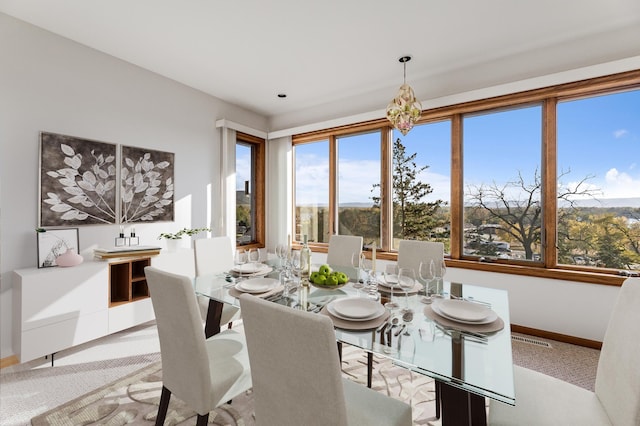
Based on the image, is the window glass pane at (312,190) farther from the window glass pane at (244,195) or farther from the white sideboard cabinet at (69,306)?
the white sideboard cabinet at (69,306)

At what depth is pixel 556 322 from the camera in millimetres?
2701

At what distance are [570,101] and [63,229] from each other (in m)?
4.80

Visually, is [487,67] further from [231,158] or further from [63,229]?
[63,229]

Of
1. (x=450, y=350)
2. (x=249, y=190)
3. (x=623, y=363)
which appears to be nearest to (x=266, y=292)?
(x=450, y=350)

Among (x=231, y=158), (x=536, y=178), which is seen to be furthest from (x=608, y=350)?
(x=231, y=158)

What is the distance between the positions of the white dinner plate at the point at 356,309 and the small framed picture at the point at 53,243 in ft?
8.13

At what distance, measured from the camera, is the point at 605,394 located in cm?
110

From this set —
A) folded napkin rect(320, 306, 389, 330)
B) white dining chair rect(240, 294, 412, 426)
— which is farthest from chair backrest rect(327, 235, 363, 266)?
white dining chair rect(240, 294, 412, 426)

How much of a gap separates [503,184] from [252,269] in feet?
8.87

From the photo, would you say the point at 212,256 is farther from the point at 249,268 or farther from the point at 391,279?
the point at 391,279

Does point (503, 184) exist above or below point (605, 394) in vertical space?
above

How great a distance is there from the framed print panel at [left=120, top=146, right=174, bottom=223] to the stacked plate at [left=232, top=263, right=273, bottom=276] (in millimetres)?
1628

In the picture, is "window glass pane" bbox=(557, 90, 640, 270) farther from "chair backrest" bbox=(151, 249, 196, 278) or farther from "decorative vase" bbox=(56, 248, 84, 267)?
"decorative vase" bbox=(56, 248, 84, 267)

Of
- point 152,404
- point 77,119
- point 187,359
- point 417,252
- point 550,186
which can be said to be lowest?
point 152,404
